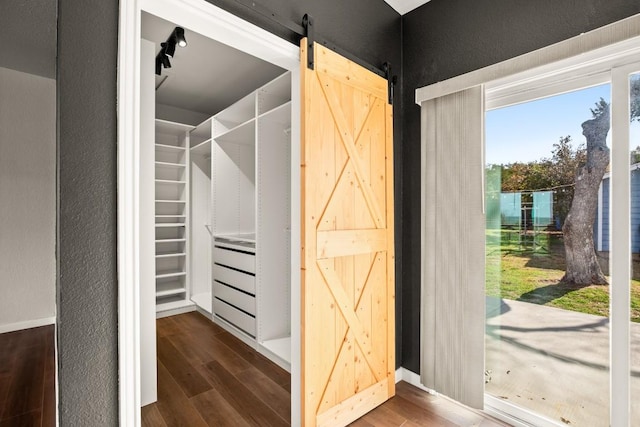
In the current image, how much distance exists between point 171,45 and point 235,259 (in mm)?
2030

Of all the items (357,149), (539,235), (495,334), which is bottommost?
(495,334)

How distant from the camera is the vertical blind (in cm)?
203

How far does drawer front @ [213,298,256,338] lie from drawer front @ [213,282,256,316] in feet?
0.20

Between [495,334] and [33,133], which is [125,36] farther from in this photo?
[495,334]

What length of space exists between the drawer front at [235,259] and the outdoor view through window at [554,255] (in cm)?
202

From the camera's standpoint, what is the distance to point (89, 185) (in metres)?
1.17

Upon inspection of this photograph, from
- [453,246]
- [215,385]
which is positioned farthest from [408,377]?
[215,385]

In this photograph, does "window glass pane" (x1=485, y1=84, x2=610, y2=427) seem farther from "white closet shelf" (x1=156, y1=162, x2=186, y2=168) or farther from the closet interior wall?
"white closet shelf" (x1=156, y1=162, x2=186, y2=168)

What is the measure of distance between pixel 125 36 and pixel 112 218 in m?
0.70

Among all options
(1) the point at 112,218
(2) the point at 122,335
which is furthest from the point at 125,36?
(2) the point at 122,335

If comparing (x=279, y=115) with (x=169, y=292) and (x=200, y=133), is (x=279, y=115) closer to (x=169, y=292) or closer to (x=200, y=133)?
(x=200, y=133)

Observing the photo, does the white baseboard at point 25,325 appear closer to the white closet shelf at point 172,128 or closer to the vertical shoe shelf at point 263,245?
the vertical shoe shelf at point 263,245

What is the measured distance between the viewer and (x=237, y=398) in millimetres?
2254

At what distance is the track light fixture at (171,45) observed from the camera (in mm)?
2453
